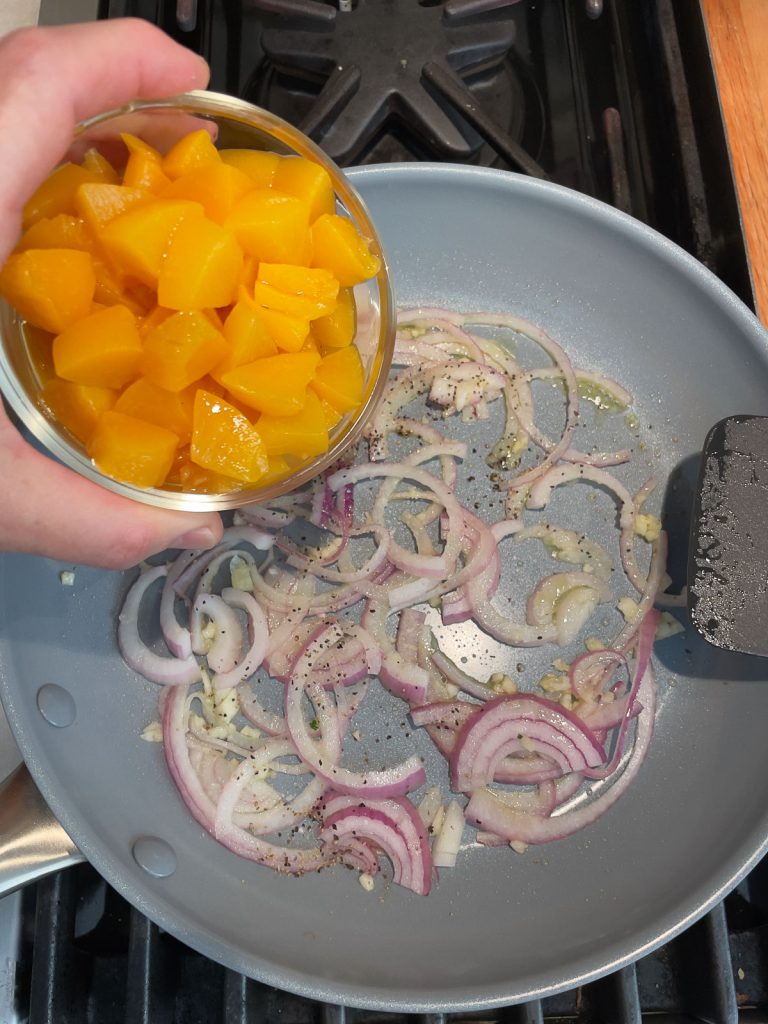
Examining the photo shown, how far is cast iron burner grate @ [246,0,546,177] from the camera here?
1570mm

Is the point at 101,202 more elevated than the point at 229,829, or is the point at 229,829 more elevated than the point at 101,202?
the point at 101,202

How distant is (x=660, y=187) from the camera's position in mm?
1652

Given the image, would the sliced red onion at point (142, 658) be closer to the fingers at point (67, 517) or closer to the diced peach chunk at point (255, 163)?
the fingers at point (67, 517)

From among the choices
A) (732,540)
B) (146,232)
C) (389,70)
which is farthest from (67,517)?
(389,70)

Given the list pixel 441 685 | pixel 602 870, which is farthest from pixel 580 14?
pixel 602 870

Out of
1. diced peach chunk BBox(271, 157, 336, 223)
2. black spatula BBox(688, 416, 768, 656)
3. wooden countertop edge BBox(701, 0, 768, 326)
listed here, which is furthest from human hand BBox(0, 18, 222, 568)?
wooden countertop edge BBox(701, 0, 768, 326)

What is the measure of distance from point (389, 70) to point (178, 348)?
1.04 m

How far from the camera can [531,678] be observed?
1423 millimetres

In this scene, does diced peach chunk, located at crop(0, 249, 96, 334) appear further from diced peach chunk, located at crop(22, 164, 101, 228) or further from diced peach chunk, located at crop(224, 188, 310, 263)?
diced peach chunk, located at crop(224, 188, 310, 263)

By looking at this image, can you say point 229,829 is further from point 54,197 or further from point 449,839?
point 54,197

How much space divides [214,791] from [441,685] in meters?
0.45

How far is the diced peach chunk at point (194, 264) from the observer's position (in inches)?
36.5

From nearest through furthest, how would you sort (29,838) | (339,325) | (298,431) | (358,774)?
1. (298,431)
2. (339,325)
3. (29,838)
4. (358,774)

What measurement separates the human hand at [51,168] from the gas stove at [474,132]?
58cm
